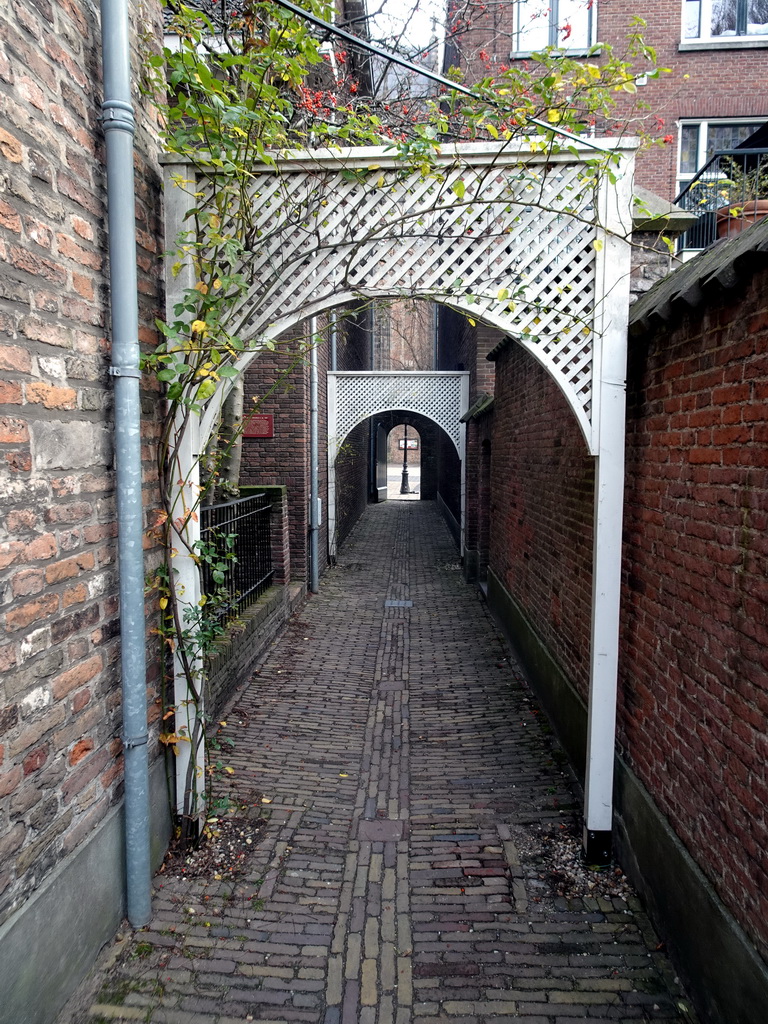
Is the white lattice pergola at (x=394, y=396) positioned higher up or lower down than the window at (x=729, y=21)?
lower down

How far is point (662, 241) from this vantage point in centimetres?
321

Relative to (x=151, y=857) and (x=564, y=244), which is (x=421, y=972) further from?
(x=564, y=244)

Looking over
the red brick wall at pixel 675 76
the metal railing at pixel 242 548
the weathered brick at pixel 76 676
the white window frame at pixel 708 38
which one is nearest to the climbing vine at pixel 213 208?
the weathered brick at pixel 76 676

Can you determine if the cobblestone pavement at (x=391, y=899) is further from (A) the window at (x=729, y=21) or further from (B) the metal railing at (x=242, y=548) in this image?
(A) the window at (x=729, y=21)

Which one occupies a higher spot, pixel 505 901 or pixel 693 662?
pixel 693 662

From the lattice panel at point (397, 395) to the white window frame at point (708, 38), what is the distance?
7.58 m

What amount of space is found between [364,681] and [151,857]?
297cm

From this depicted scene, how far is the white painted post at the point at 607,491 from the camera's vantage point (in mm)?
3035

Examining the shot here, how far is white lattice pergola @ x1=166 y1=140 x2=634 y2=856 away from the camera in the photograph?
3.01m

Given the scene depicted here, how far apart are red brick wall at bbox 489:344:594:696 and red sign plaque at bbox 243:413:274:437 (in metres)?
3.19

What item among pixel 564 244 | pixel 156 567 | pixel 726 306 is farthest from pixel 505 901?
pixel 564 244

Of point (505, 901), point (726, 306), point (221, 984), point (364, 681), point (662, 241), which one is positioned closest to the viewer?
point (726, 306)

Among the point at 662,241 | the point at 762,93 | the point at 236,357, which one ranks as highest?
the point at 762,93

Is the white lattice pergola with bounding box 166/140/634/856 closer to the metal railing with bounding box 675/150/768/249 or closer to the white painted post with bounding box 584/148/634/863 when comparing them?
the white painted post with bounding box 584/148/634/863
